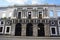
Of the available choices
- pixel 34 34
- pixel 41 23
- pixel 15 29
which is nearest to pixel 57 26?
pixel 41 23

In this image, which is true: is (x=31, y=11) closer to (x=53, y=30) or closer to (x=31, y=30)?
(x=31, y=30)

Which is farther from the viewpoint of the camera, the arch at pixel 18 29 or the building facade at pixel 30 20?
the arch at pixel 18 29

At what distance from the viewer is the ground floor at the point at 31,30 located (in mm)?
8228

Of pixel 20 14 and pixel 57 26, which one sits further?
pixel 20 14

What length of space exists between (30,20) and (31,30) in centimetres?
78

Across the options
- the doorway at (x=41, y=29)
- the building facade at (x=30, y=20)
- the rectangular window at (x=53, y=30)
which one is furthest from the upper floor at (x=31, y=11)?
the rectangular window at (x=53, y=30)

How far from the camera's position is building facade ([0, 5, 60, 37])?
833 centimetres

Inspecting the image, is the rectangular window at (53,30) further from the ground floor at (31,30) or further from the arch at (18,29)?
the arch at (18,29)

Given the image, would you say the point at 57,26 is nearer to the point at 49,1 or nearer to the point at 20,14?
the point at 49,1

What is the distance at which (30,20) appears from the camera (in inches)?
338

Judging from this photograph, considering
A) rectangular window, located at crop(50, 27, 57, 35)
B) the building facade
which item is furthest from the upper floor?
rectangular window, located at crop(50, 27, 57, 35)

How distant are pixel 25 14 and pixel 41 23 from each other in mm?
1476

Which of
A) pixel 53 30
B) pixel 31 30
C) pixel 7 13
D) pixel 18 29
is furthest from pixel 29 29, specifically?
pixel 7 13

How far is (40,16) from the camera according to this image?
339 inches
